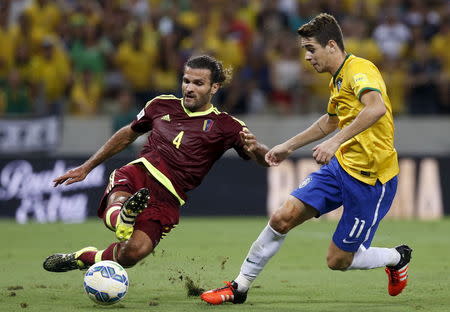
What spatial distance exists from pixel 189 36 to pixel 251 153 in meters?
10.1

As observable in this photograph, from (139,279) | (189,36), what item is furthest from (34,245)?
(189,36)

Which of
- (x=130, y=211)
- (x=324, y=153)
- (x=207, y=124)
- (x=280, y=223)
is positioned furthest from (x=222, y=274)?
(x=324, y=153)

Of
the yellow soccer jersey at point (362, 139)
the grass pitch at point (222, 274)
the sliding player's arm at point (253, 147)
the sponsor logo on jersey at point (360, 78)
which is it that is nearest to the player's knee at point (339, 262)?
the grass pitch at point (222, 274)

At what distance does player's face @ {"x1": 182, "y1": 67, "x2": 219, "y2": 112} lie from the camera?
8.27 m

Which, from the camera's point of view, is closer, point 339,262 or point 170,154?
point 339,262

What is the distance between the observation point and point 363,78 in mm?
7434

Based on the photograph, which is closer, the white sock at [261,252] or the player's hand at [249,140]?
the white sock at [261,252]

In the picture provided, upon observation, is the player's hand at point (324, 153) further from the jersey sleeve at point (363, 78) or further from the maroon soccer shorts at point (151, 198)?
the maroon soccer shorts at point (151, 198)

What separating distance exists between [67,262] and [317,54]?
264 centimetres

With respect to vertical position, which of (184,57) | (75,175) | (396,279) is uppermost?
(75,175)

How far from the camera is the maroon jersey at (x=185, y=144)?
27.2ft

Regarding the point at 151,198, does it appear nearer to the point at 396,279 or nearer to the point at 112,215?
the point at 112,215

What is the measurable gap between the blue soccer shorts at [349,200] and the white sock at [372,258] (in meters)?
0.16

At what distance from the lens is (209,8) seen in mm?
18719
